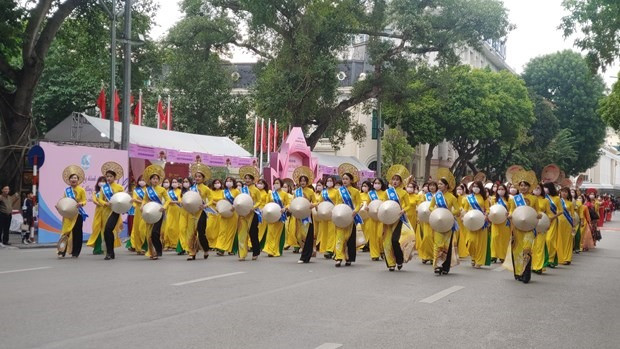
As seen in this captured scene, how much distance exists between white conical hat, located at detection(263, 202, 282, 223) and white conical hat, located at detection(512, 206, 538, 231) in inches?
200

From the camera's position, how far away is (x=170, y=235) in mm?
18203

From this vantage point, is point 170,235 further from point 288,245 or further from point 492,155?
point 492,155

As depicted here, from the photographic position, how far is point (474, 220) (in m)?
14.8

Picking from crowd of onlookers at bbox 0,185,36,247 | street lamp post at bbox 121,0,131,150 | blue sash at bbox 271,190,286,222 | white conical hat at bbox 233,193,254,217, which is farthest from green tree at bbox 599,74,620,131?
crowd of onlookers at bbox 0,185,36,247

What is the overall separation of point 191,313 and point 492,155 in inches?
2200

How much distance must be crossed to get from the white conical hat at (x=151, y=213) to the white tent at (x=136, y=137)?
9.45 metres

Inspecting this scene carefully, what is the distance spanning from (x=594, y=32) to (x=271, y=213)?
9.36m

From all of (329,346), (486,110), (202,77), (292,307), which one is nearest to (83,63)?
(202,77)

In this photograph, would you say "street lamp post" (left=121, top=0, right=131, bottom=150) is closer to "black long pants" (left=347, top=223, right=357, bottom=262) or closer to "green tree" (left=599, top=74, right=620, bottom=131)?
"black long pants" (left=347, top=223, right=357, bottom=262)

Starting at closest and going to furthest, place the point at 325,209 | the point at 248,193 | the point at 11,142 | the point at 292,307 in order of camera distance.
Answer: the point at 292,307 → the point at 325,209 → the point at 248,193 → the point at 11,142

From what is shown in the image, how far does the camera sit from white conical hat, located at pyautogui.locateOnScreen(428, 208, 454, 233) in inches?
530

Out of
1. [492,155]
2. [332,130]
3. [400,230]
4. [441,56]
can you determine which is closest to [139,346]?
[400,230]

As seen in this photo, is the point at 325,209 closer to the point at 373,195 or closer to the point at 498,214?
the point at 373,195

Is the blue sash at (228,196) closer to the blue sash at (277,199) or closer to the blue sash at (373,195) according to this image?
the blue sash at (277,199)
